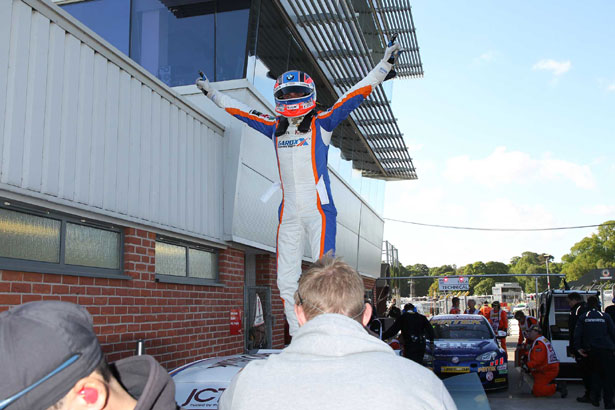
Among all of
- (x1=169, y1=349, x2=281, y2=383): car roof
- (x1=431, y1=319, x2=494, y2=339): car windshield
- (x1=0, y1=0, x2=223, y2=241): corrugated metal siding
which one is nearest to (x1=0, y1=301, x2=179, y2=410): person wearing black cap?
(x1=169, y1=349, x2=281, y2=383): car roof

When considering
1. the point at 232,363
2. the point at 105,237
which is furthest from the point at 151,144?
the point at 232,363

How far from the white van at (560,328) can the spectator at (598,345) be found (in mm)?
2670

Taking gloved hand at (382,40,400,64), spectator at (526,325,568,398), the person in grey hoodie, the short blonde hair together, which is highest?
gloved hand at (382,40,400,64)

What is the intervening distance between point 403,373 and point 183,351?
5953 millimetres

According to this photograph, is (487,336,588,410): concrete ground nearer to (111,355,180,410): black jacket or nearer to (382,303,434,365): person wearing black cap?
(382,303,434,365): person wearing black cap

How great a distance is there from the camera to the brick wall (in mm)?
5184

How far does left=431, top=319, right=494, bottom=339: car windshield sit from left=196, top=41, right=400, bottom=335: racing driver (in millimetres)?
8628

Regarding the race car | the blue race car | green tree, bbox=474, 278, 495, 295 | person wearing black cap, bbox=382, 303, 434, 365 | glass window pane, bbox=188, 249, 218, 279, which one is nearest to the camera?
the race car

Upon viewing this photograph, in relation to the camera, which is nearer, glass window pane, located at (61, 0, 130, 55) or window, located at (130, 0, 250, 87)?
window, located at (130, 0, 250, 87)

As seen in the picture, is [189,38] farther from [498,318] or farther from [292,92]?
[498,318]

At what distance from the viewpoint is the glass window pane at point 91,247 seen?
18.6 feet

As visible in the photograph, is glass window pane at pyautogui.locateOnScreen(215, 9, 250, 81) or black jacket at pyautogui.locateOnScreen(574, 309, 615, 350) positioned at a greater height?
glass window pane at pyautogui.locateOnScreen(215, 9, 250, 81)

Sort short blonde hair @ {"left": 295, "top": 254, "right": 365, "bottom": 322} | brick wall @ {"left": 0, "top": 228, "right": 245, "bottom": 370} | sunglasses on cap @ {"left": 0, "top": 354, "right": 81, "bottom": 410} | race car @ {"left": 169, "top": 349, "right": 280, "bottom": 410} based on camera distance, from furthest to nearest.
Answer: brick wall @ {"left": 0, "top": 228, "right": 245, "bottom": 370}, race car @ {"left": 169, "top": 349, "right": 280, "bottom": 410}, short blonde hair @ {"left": 295, "top": 254, "right": 365, "bottom": 322}, sunglasses on cap @ {"left": 0, "top": 354, "right": 81, "bottom": 410}

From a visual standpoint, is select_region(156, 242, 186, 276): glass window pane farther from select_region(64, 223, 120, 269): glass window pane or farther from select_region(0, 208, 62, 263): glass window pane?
select_region(0, 208, 62, 263): glass window pane
